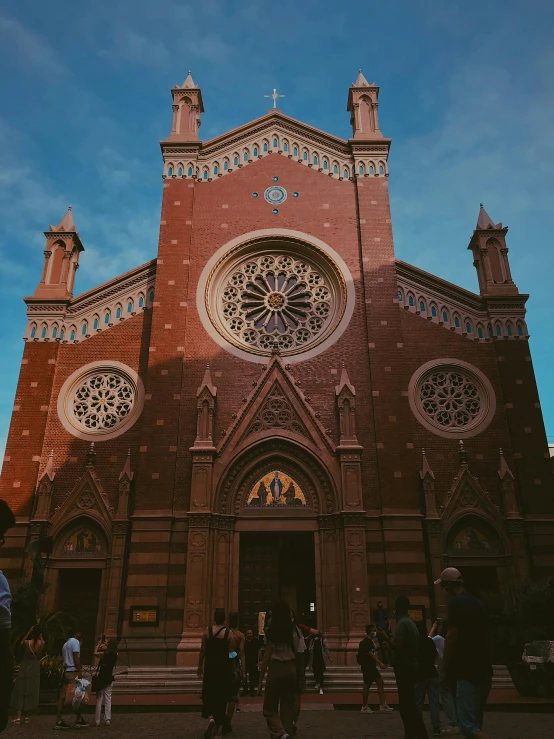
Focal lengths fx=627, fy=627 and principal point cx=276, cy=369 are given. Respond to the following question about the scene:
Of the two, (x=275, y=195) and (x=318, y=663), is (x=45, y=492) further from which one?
(x=275, y=195)

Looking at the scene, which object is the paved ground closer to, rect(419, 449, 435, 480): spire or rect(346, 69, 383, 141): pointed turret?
rect(419, 449, 435, 480): spire

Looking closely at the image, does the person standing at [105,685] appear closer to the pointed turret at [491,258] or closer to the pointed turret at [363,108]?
the pointed turret at [491,258]

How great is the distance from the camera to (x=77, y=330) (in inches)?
1043

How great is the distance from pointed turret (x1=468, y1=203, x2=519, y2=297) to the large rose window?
6343mm

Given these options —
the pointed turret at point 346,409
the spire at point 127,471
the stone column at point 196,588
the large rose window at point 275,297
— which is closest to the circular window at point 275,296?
the large rose window at point 275,297

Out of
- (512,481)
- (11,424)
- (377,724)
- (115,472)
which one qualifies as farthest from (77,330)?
(377,724)

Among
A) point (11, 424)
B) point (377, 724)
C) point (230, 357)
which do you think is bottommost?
point (377, 724)

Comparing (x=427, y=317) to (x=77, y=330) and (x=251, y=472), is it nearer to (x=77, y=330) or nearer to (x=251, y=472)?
(x=251, y=472)

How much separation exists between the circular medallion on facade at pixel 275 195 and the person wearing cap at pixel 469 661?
2417cm

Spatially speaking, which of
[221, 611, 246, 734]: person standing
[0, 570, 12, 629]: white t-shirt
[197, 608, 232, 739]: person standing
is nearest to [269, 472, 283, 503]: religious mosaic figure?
[221, 611, 246, 734]: person standing

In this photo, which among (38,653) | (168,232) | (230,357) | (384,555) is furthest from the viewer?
(168,232)

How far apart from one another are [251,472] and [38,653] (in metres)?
12.0

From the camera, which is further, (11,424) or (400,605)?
(11,424)

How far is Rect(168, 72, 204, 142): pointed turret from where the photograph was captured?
97.0 ft
